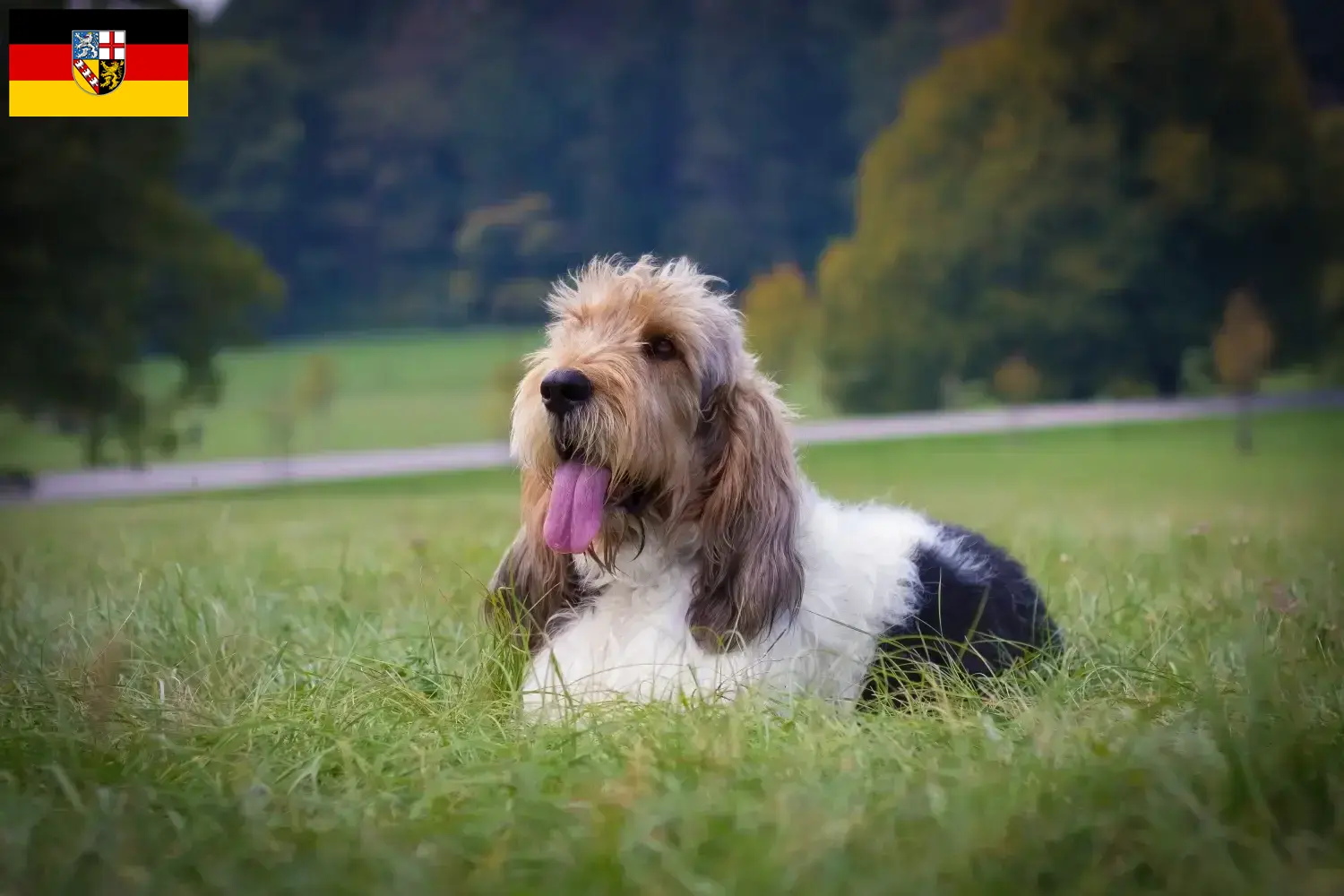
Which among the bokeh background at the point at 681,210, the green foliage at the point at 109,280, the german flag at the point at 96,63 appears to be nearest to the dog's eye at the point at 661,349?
the german flag at the point at 96,63

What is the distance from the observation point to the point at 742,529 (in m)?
3.94

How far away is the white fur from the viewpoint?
12.8ft

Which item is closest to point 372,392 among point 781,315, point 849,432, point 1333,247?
point 781,315

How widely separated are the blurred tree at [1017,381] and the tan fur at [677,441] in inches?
433

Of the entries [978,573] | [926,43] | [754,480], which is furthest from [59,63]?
[926,43]

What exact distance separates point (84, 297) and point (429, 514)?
4.63 m

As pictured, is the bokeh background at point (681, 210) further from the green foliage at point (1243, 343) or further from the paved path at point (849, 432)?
the paved path at point (849, 432)

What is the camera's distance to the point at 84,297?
12195 mm

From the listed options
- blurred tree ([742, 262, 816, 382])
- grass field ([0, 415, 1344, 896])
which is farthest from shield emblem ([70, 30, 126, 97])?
blurred tree ([742, 262, 816, 382])

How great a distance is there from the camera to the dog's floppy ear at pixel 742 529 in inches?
153

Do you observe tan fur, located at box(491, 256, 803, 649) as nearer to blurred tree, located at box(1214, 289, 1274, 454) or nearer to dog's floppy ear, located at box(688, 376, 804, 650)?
dog's floppy ear, located at box(688, 376, 804, 650)

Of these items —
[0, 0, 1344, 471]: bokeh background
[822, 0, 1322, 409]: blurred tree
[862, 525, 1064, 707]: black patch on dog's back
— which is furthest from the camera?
[822, 0, 1322, 409]: blurred tree

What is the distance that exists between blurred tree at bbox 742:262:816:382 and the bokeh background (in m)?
0.04

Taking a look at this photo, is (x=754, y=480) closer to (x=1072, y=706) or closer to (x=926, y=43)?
(x=1072, y=706)
